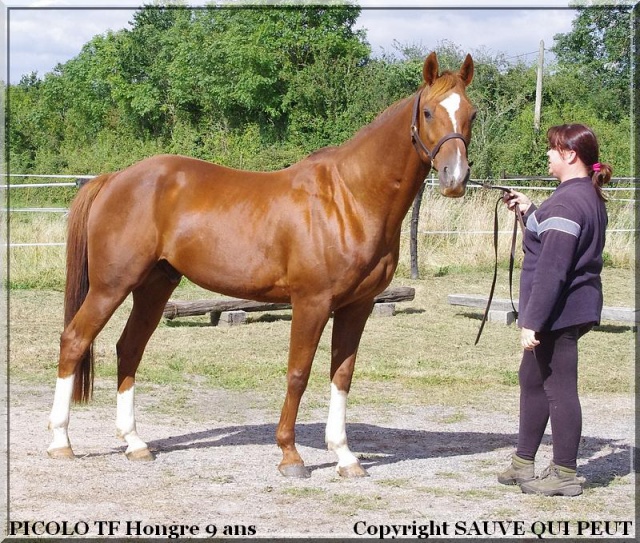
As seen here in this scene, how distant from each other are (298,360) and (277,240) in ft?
2.52

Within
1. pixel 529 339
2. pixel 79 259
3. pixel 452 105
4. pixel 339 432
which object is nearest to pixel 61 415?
pixel 79 259

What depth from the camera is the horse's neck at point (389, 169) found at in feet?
16.4

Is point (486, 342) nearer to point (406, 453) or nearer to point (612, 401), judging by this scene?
point (612, 401)

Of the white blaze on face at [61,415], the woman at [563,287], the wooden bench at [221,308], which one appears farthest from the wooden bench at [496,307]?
the white blaze on face at [61,415]

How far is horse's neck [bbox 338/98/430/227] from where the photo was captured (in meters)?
5.01

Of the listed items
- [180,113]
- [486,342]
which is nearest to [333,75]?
[180,113]

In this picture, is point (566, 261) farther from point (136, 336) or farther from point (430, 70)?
point (136, 336)

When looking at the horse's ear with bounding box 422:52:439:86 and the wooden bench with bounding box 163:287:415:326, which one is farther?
the wooden bench with bounding box 163:287:415:326

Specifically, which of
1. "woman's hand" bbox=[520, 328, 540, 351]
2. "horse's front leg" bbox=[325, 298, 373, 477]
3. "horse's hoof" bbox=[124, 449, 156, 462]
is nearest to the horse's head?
"woman's hand" bbox=[520, 328, 540, 351]

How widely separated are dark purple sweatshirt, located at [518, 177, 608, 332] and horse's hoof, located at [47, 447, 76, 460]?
3.01 m

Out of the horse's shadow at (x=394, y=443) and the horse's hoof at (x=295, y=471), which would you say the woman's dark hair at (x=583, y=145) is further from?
the horse's hoof at (x=295, y=471)

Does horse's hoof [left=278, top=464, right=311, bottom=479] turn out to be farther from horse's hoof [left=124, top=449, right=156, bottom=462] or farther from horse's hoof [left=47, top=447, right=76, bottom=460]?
horse's hoof [left=47, top=447, right=76, bottom=460]

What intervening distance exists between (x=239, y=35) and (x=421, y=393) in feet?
92.1

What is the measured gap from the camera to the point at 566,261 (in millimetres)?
4441
